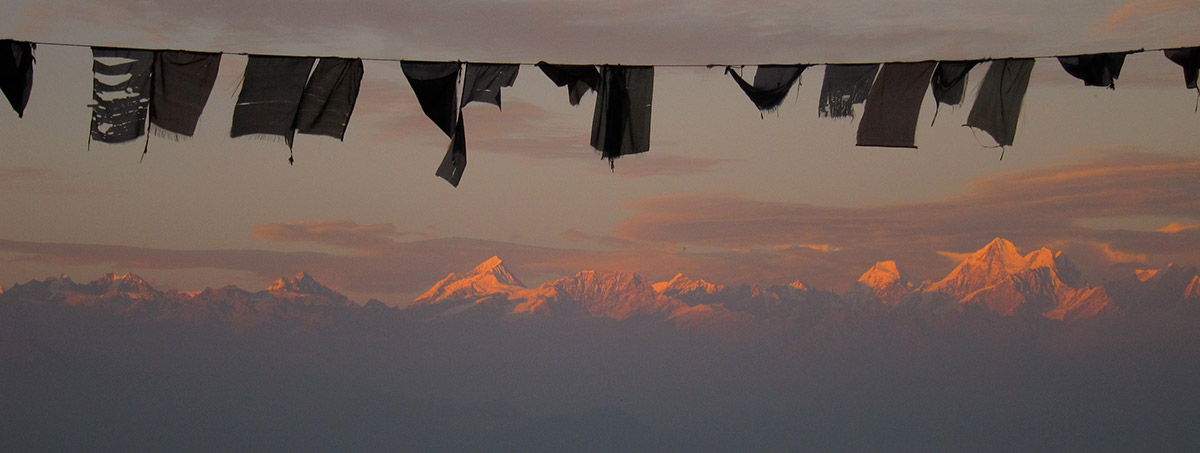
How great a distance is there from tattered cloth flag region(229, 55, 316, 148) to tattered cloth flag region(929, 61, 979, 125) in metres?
5.68

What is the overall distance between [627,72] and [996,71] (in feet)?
11.0

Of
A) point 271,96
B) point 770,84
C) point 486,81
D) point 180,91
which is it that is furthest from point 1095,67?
point 180,91

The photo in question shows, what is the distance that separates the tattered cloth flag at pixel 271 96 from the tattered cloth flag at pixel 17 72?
175 centimetres

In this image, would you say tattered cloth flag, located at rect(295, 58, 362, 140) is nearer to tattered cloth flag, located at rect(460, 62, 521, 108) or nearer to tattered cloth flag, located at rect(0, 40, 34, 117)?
tattered cloth flag, located at rect(460, 62, 521, 108)

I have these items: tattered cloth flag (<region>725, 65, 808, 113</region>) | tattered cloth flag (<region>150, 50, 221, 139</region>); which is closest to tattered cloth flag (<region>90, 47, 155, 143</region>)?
tattered cloth flag (<region>150, 50, 221, 139</region>)

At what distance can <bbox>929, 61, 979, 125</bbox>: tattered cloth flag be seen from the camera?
10.7m

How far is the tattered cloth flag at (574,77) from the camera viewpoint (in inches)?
428

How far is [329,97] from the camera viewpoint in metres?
11.4

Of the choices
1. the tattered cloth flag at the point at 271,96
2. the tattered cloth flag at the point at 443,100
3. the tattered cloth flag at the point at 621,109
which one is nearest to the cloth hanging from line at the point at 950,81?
the tattered cloth flag at the point at 621,109

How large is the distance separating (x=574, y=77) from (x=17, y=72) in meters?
4.86

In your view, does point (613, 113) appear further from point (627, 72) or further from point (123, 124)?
point (123, 124)

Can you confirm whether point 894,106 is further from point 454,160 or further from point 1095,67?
point 454,160

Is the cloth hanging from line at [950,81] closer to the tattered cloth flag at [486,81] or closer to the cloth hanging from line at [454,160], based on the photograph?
the tattered cloth flag at [486,81]

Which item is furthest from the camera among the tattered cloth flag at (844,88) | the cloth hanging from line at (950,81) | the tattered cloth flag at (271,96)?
the tattered cloth flag at (844,88)
